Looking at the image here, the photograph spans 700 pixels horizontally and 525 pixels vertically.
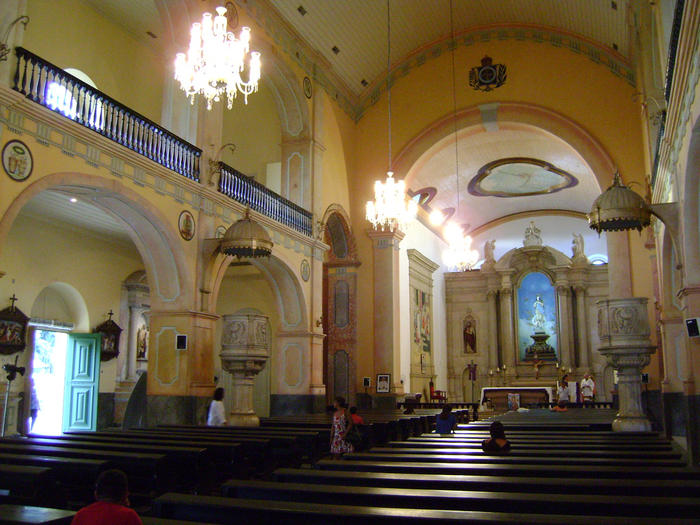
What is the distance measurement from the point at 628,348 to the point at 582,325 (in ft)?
48.8

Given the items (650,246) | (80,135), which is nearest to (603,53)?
(650,246)

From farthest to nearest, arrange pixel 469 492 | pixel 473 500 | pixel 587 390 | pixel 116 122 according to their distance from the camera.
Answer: pixel 587 390 → pixel 116 122 → pixel 469 492 → pixel 473 500

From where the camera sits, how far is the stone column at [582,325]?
22812mm

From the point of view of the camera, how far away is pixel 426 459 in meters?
5.09

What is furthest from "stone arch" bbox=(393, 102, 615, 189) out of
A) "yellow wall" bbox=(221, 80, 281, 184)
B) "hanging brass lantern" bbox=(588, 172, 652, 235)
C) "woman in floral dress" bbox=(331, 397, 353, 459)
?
"woman in floral dress" bbox=(331, 397, 353, 459)

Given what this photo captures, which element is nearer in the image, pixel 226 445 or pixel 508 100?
pixel 226 445

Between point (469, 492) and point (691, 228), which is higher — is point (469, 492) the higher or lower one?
the lower one

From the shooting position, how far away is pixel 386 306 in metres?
17.2

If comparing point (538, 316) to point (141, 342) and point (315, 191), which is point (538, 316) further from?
point (141, 342)

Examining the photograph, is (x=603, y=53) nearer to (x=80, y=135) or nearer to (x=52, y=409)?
(x=80, y=135)

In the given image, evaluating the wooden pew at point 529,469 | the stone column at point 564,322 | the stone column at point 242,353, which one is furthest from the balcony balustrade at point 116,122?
the stone column at point 564,322

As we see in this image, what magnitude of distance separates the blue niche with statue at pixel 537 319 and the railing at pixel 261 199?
11930 millimetres

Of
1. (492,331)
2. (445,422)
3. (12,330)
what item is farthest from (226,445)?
(492,331)

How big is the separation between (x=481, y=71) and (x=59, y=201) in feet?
35.1
